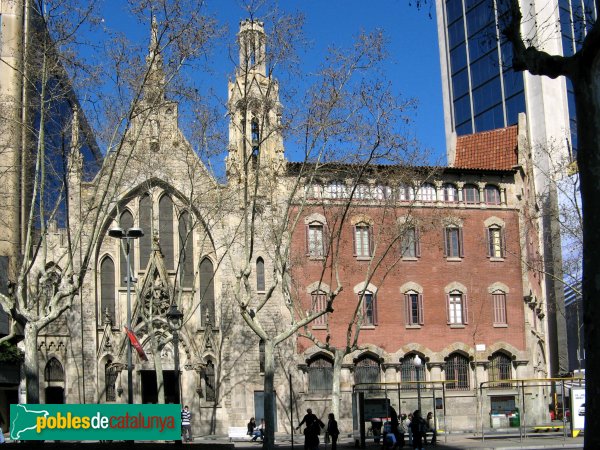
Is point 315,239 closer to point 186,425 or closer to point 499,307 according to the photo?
point 499,307

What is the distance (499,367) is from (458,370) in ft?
7.40

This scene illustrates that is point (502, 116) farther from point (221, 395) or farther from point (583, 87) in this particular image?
point (583, 87)

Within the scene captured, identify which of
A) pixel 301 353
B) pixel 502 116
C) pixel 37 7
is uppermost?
pixel 502 116

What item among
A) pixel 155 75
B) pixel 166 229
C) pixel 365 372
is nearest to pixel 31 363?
pixel 155 75

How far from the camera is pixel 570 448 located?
103 feet

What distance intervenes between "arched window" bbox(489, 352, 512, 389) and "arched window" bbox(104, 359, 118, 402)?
18662 millimetres

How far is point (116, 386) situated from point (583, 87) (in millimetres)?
34217

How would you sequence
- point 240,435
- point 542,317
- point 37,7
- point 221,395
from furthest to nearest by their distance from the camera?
point 542,317 → point 221,395 → point 240,435 → point 37,7

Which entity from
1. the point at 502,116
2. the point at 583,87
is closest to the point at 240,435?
the point at 583,87

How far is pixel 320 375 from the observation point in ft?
147

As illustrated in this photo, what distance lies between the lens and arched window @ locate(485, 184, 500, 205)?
48.9m

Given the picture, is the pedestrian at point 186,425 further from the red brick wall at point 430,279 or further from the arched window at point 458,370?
the arched window at point 458,370

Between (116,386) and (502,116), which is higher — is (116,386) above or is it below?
below

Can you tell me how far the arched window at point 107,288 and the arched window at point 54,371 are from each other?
3.07 meters
